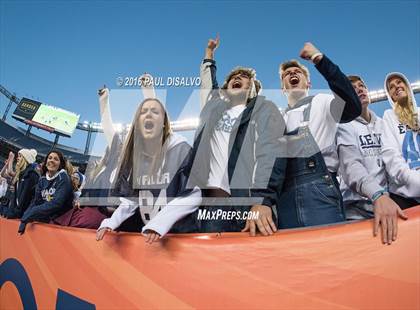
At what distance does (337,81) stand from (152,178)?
92 cm

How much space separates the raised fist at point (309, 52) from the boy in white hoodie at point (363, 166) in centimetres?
46

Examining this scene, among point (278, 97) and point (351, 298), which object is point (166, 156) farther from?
point (351, 298)

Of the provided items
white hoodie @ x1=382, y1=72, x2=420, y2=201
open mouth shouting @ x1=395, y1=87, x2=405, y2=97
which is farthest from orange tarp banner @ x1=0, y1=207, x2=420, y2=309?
open mouth shouting @ x1=395, y1=87, x2=405, y2=97

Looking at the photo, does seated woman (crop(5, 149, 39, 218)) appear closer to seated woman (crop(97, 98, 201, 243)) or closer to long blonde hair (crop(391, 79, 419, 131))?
seated woman (crop(97, 98, 201, 243))

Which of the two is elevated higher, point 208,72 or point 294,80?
point 208,72

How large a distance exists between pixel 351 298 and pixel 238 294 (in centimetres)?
38

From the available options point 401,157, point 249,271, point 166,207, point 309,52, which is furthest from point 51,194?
point 401,157

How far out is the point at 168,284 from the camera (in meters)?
1.24

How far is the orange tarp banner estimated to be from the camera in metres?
0.95

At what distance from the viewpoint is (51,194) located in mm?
2266

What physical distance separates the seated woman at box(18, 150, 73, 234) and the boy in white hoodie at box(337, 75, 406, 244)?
189 cm

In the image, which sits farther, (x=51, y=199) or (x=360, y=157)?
(x=51, y=199)

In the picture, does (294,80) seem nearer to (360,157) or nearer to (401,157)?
(360,157)

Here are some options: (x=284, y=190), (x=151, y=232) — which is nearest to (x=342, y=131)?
(x=284, y=190)
